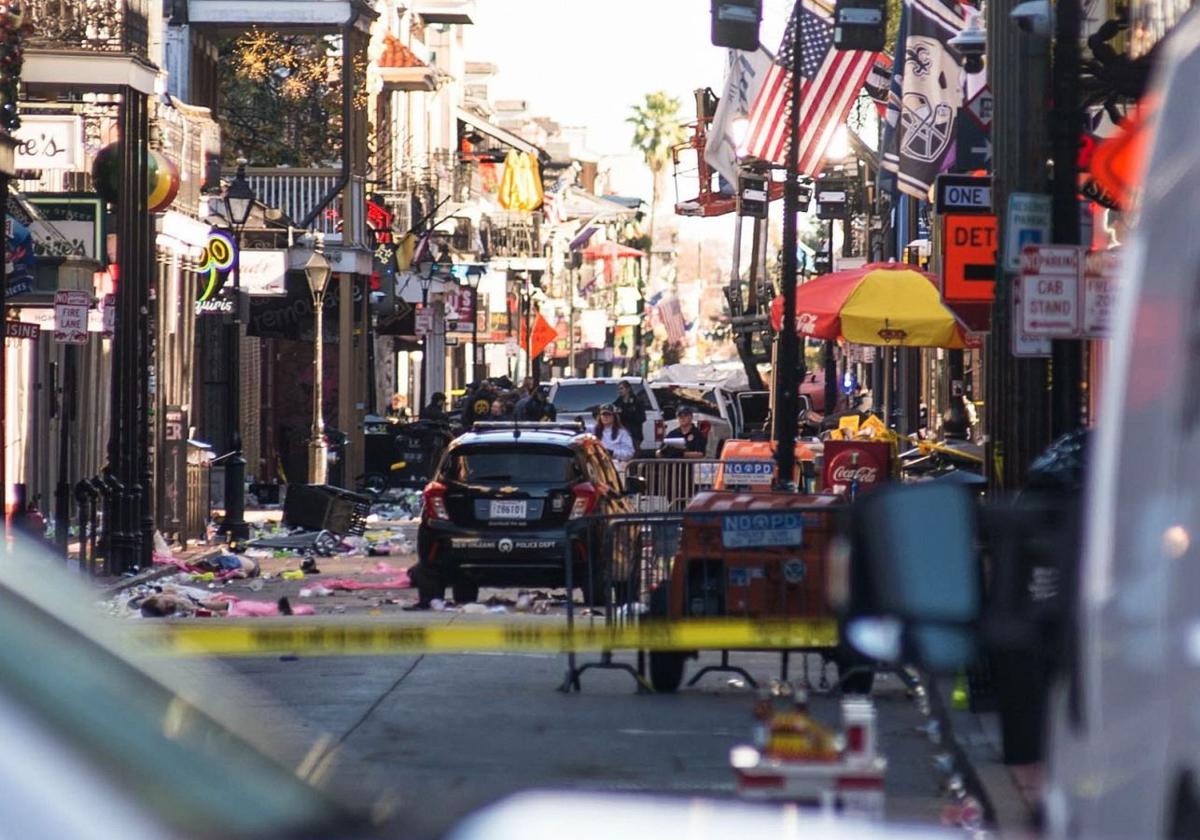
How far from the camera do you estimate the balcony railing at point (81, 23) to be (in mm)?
22516

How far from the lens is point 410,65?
5416cm

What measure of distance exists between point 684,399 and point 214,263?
17652mm

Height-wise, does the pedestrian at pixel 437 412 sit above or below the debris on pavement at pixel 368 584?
above

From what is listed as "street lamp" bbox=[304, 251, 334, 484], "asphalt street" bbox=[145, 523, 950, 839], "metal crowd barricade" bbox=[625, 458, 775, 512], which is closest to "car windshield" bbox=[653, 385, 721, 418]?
"street lamp" bbox=[304, 251, 334, 484]

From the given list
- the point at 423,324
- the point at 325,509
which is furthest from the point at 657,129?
the point at 325,509

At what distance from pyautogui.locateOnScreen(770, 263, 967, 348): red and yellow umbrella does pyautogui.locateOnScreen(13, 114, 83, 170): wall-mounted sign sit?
7614mm

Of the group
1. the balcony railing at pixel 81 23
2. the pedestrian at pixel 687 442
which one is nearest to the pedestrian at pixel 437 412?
the pedestrian at pixel 687 442

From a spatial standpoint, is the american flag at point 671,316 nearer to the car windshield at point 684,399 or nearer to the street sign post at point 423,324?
the street sign post at point 423,324

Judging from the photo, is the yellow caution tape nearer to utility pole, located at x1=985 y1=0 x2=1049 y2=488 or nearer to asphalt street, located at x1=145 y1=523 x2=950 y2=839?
asphalt street, located at x1=145 y1=523 x2=950 y2=839

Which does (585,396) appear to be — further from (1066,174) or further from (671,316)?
(671,316)

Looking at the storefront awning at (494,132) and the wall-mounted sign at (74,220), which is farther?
the storefront awning at (494,132)

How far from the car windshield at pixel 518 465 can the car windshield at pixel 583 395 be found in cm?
2233

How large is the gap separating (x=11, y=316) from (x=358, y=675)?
39.1 feet

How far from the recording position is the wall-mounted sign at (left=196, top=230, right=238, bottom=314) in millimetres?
33719
